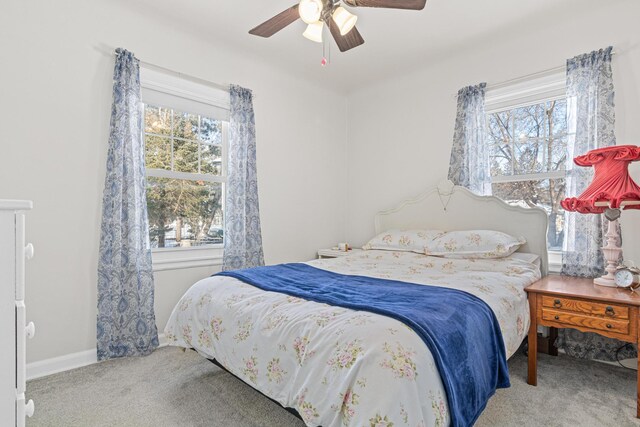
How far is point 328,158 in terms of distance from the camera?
14.4ft

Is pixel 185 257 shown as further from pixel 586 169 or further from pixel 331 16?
pixel 586 169

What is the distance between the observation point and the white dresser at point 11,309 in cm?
87

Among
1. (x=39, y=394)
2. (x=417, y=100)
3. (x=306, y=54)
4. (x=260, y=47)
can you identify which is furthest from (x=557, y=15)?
(x=39, y=394)

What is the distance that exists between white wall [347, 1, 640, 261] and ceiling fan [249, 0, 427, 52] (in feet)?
5.30

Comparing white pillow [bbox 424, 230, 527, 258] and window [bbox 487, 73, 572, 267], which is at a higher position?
window [bbox 487, 73, 572, 267]

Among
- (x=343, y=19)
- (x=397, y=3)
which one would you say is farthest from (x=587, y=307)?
(x=343, y=19)

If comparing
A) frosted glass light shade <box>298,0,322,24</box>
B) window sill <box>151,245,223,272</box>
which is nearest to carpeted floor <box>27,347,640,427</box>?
window sill <box>151,245,223,272</box>

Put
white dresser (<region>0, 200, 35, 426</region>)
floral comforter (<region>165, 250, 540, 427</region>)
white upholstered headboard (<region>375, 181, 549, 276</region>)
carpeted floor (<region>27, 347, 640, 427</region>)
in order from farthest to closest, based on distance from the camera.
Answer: white upholstered headboard (<region>375, 181, 549, 276</region>)
carpeted floor (<region>27, 347, 640, 427</region>)
floral comforter (<region>165, 250, 540, 427</region>)
white dresser (<region>0, 200, 35, 426</region>)

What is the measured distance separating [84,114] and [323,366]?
2.51 meters

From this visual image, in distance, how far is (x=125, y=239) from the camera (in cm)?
266

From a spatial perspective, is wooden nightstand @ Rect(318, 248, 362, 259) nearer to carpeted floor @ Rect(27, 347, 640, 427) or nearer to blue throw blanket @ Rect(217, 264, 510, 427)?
blue throw blanket @ Rect(217, 264, 510, 427)

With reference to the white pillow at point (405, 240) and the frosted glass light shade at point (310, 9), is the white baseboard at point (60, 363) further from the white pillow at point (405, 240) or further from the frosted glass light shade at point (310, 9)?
the frosted glass light shade at point (310, 9)

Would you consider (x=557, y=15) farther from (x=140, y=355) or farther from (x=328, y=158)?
(x=140, y=355)

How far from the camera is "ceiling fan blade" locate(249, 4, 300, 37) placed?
2130 mm
